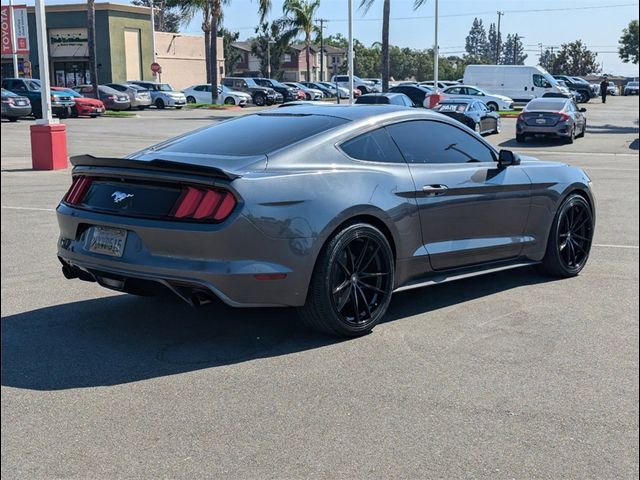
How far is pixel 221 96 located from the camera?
2064 inches

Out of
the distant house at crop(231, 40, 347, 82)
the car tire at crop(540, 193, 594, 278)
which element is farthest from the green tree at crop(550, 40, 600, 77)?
the car tire at crop(540, 193, 594, 278)

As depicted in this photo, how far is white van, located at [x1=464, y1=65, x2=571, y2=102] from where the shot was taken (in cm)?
5394

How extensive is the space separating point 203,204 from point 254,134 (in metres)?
1.07

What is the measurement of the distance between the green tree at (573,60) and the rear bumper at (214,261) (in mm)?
113618

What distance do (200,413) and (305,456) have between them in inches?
28.1

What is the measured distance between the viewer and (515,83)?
54.9m

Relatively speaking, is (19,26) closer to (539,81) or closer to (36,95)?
(36,95)

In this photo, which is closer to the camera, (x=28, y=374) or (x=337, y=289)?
(x=28, y=374)

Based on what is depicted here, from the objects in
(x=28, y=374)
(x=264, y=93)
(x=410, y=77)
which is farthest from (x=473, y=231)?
(x=410, y=77)

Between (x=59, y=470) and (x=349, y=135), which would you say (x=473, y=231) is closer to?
(x=349, y=135)

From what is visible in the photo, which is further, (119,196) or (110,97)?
(110,97)

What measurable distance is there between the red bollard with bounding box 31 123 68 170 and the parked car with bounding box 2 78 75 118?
61.6 feet

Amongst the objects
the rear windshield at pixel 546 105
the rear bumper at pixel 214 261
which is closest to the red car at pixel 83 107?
the rear windshield at pixel 546 105

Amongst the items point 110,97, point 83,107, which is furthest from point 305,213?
point 110,97
